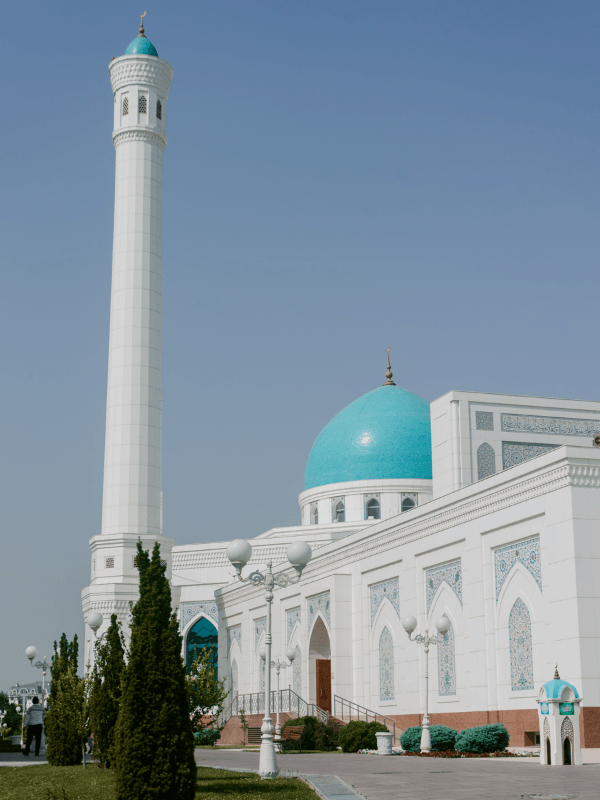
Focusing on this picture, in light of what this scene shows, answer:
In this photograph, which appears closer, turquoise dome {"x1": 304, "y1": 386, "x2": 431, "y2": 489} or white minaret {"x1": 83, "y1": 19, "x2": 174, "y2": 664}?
white minaret {"x1": 83, "y1": 19, "x2": 174, "y2": 664}

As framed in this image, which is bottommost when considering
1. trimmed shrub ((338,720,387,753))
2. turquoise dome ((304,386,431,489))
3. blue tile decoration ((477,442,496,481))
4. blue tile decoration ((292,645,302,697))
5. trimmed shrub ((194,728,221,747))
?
trimmed shrub ((194,728,221,747))

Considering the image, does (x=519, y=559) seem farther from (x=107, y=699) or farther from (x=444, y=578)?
(x=107, y=699)

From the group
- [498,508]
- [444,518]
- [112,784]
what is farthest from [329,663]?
[112,784]

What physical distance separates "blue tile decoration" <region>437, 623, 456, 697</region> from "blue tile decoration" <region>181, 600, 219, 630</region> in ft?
63.3

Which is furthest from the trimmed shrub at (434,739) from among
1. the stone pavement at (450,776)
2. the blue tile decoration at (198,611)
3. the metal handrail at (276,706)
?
the blue tile decoration at (198,611)

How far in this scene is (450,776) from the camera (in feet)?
52.6

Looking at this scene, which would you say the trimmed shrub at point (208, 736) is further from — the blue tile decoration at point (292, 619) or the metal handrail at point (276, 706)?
the blue tile decoration at point (292, 619)

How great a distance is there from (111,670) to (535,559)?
10.1 metres

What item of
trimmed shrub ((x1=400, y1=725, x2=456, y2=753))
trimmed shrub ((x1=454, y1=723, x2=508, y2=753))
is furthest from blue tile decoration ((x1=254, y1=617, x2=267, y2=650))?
trimmed shrub ((x1=454, y1=723, x2=508, y2=753))

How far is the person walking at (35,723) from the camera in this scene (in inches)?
1021

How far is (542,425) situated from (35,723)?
16.3 meters

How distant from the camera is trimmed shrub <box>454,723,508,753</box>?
2238 centimetres

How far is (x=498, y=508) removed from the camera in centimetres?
2498

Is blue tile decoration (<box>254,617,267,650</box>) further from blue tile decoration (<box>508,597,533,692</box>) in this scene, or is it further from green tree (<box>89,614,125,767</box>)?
green tree (<box>89,614,125,767</box>)
